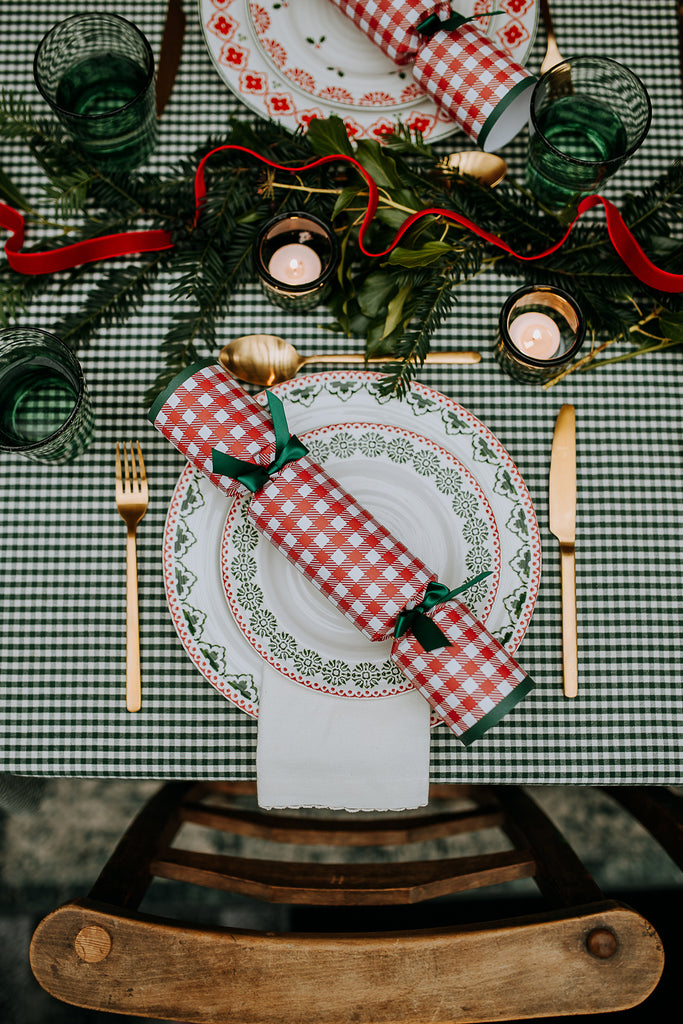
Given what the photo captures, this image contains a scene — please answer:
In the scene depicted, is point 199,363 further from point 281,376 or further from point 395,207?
point 395,207

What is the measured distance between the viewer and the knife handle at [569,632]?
2.46 ft

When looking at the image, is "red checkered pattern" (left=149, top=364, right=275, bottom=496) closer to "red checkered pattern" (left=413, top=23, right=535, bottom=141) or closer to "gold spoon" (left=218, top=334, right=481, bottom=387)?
"gold spoon" (left=218, top=334, right=481, bottom=387)

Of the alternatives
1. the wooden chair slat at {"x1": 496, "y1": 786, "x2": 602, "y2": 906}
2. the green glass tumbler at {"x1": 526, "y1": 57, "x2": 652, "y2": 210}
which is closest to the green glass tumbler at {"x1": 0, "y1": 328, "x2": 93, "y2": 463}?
the green glass tumbler at {"x1": 526, "y1": 57, "x2": 652, "y2": 210}

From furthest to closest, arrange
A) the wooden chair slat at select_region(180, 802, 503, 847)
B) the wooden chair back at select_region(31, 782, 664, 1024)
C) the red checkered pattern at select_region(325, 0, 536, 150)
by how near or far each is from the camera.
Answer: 1. the wooden chair slat at select_region(180, 802, 503, 847)
2. the red checkered pattern at select_region(325, 0, 536, 150)
3. the wooden chair back at select_region(31, 782, 664, 1024)

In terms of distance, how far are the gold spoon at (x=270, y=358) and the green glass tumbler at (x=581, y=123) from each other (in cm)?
22

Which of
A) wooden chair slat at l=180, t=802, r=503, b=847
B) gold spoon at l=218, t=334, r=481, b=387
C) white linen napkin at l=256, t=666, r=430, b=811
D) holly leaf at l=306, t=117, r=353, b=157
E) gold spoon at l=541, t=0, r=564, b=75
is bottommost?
wooden chair slat at l=180, t=802, r=503, b=847

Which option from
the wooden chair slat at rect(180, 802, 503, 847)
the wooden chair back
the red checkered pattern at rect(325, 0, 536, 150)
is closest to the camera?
the wooden chair back

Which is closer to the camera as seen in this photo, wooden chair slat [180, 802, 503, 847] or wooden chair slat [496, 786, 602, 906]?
wooden chair slat [496, 786, 602, 906]

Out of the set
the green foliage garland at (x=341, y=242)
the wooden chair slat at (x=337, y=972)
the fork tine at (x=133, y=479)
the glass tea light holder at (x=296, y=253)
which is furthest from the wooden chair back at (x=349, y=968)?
the glass tea light holder at (x=296, y=253)

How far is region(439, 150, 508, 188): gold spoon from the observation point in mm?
781

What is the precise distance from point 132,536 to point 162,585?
7cm

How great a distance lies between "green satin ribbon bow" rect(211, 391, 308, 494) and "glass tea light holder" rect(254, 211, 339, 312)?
0.15 metres

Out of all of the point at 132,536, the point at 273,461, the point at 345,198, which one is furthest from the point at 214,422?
the point at 345,198

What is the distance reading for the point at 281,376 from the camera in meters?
0.78
